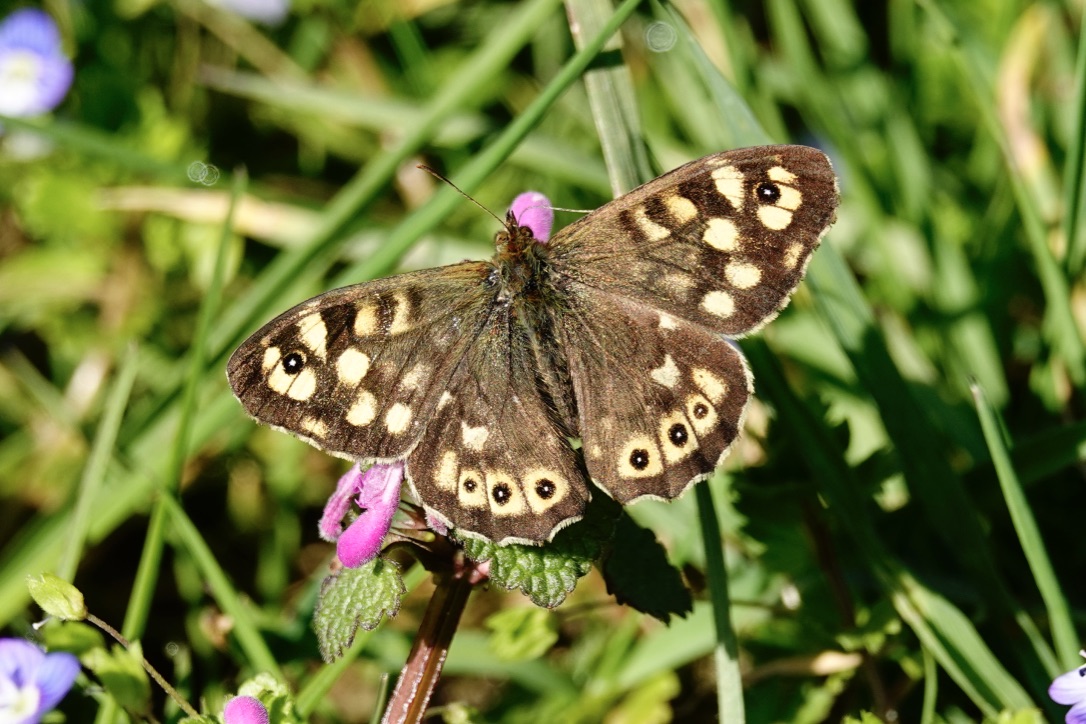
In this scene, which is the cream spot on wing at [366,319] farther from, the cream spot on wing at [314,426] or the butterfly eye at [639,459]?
the butterfly eye at [639,459]

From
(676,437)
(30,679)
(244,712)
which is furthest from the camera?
(30,679)

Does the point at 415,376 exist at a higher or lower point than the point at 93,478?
higher

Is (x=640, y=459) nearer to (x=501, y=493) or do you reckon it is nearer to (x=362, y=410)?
(x=501, y=493)

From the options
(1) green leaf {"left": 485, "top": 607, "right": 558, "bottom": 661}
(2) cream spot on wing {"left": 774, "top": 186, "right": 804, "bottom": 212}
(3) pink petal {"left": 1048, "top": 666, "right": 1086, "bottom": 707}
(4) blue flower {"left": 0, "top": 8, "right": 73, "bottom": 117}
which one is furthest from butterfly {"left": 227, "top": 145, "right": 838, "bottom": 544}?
(4) blue flower {"left": 0, "top": 8, "right": 73, "bottom": 117}

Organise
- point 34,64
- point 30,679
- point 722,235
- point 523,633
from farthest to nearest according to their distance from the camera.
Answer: point 34,64 < point 523,633 < point 30,679 < point 722,235

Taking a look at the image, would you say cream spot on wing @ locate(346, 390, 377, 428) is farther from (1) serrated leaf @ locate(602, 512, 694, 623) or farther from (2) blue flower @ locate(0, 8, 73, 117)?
(2) blue flower @ locate(0, 8, 73, 117)

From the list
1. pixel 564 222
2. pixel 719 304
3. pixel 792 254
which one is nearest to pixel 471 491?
pixel 719 304

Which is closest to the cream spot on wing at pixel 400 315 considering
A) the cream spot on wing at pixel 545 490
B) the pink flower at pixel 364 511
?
the pink flower at pixel 364 511
